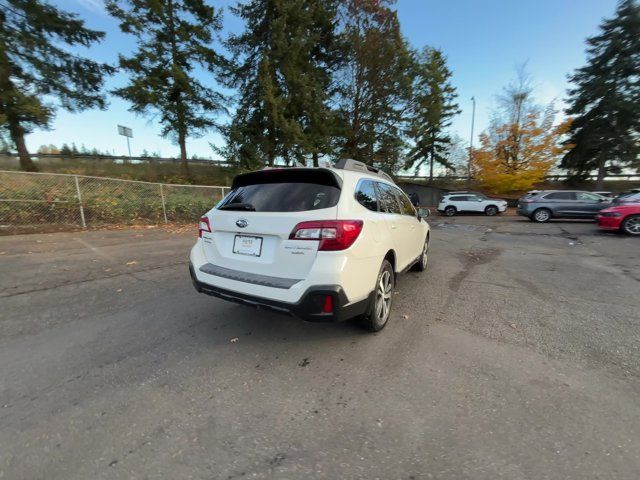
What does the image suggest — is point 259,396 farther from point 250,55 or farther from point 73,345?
point 250,55

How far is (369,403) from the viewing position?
7.36ft

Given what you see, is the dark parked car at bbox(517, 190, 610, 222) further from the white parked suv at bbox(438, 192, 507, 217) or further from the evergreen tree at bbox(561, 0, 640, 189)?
the evergreen tree at bbox(561, 0, 640, 189)

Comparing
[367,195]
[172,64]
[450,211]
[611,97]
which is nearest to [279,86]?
[172,64]

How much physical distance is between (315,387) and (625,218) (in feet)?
44.2

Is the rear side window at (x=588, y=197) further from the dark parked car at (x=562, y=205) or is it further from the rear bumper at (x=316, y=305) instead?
the rear bumper at (x=316, y=305)

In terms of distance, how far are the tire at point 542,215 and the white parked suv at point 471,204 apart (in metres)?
5.59

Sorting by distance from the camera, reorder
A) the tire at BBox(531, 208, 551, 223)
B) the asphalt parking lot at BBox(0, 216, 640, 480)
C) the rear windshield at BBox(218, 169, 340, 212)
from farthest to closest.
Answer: the tire at BBox(531, 208, 551, 223) < the rear windshield at BBox(218, 169, 340, 212) < the asphalt parking lot at BBox(0, 216, 640, 480)

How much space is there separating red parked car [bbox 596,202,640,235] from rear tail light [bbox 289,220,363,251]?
12919 mm

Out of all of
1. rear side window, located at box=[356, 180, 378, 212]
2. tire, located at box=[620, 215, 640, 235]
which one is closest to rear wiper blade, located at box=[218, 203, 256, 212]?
rear side window, located at box=[356, 180, 378, 212]

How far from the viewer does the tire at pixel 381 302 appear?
314cm

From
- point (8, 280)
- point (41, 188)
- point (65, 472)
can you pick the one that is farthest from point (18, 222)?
point (65, 472)

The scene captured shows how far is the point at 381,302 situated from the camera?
3357 mm

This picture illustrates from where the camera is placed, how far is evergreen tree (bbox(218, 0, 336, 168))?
17625mm

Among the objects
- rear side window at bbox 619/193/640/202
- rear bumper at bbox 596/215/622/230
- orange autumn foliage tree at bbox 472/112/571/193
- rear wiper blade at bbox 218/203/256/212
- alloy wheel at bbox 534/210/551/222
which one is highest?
orange autumn foliage tree at bbox 472/112/571/193
